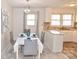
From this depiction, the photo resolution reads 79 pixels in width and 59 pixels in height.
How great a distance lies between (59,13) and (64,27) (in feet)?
3.59

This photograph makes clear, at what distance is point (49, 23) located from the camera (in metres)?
11.7

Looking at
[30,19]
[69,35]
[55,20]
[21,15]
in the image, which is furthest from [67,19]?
[21,15]

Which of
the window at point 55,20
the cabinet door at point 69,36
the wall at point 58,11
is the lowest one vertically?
the cabinet door at point 69,36

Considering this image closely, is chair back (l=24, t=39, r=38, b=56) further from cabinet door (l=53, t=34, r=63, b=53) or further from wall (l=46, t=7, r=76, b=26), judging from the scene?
wall (l=46, t=7, r=76, b=26)

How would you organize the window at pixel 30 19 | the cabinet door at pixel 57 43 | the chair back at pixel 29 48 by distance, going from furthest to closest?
the window at pixel 30 19
the cabinet door at pixel 57 43
the chair back at pixel 29 48

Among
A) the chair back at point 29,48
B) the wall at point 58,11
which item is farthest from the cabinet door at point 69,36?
the chair back at point 29,48

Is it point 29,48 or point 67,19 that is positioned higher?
point 67,19

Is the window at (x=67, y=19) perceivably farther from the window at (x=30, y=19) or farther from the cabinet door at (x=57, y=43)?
the cabinet door at (x=57, y=43)

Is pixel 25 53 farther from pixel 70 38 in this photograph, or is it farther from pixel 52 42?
pixel 70 38

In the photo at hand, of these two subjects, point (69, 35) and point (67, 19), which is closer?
point (69, 35)

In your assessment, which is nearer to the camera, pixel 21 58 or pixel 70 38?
pixel 21 58

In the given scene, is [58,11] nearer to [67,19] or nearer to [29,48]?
[67,19]

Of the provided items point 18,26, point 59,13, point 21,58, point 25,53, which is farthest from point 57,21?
point 25,53

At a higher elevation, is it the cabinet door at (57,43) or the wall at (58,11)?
the wall at (58,11)
